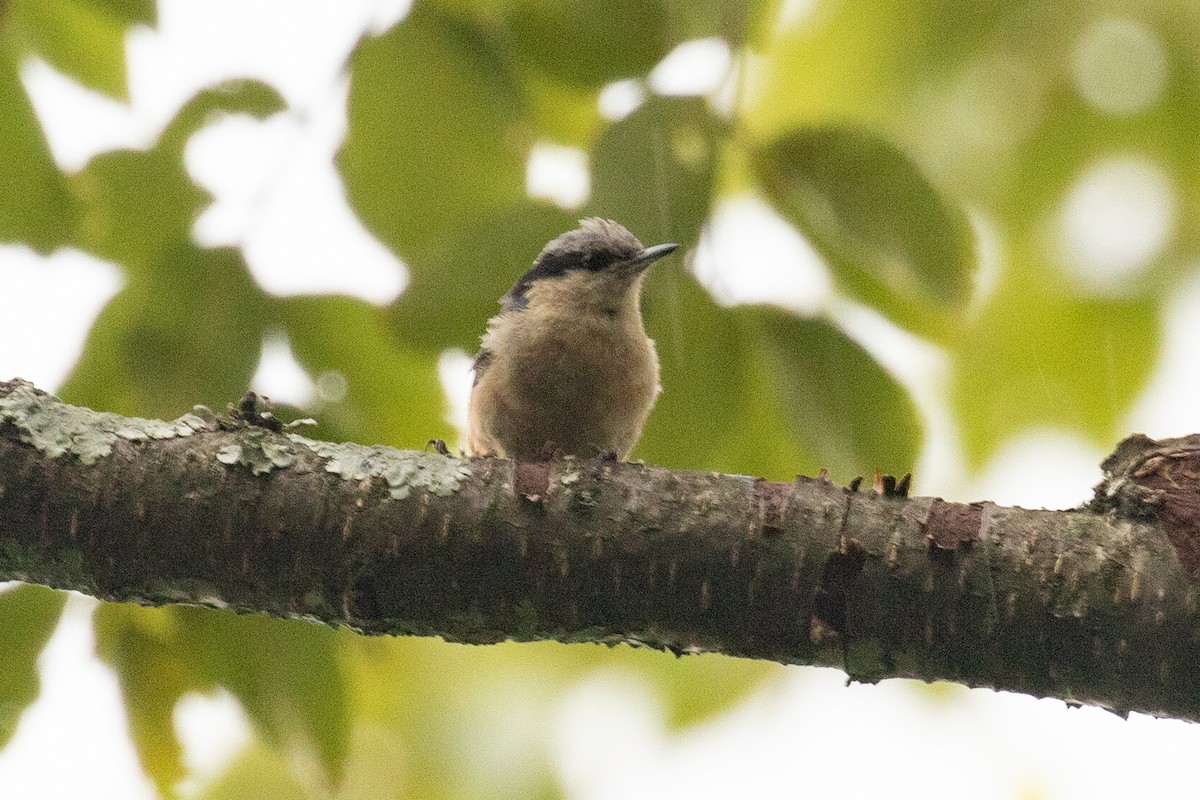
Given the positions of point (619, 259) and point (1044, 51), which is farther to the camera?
point (619, 259)

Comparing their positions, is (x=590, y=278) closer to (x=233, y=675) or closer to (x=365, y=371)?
(x=365, y=371)

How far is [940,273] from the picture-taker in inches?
95.0

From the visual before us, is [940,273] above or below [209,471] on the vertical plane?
above

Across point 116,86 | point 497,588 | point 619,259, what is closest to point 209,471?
point 497,588

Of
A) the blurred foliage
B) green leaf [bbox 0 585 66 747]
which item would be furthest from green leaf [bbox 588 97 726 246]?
green leaf [bbox 0 585 66 747]

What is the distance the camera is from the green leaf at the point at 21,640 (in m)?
2.46

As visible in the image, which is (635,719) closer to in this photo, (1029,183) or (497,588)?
(497,588)

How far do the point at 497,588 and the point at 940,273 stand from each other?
1.06 metres

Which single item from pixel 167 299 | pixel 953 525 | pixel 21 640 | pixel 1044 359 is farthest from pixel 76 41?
pixel 1044 359

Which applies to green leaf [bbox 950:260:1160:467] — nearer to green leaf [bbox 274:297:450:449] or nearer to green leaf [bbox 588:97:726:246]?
green leaf [bbox 588:97:726:246]

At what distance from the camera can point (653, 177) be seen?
2.51 m

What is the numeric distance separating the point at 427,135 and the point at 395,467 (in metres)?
0.72

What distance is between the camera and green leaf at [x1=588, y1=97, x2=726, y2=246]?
250cm

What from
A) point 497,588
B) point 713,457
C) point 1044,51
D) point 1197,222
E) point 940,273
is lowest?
point 497,588
